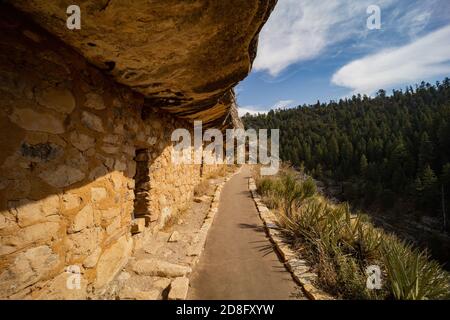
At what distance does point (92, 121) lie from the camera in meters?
2.58

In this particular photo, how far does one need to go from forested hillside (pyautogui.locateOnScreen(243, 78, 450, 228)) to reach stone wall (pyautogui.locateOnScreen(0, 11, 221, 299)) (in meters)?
37.6

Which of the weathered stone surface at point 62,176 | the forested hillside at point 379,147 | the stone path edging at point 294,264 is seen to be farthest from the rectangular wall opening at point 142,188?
the forested hillside at point 379,147

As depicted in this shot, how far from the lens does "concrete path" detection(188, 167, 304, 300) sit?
2820mm

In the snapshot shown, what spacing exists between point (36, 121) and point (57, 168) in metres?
0.43

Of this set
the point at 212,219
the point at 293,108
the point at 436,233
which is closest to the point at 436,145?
the point at 436,233

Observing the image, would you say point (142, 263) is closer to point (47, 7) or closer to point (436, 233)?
point (47, 7)

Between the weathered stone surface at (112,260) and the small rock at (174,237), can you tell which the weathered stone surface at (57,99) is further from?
the small rock at (174,237)

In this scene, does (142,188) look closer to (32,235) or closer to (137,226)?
(137,226)

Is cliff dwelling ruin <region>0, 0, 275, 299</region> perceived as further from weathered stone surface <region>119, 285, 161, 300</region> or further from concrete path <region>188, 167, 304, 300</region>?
concrete path <region>188, 167, 304, 300</region>

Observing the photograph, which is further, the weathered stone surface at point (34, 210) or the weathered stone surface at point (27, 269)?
the weathered stone surface at point (34, 210)

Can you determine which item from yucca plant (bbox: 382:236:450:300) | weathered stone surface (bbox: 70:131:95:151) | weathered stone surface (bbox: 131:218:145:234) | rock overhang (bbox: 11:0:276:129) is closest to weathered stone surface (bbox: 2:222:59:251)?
weathered stone surface (bbox: 70:131:95:151)

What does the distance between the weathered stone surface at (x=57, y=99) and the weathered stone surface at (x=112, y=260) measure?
161 cm

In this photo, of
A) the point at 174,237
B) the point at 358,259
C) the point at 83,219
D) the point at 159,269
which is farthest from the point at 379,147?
the point at 83,219

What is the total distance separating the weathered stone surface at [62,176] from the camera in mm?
2031
